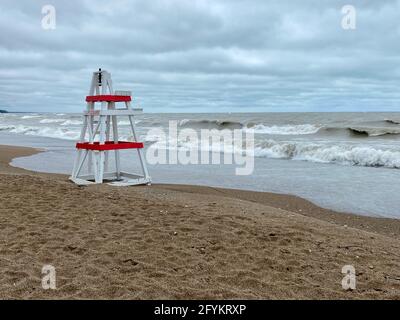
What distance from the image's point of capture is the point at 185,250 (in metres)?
5.17

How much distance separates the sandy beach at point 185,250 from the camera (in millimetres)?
4137

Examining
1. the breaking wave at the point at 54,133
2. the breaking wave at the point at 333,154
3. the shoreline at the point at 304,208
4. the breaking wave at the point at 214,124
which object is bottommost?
A: the shoreline at the point at 304,208

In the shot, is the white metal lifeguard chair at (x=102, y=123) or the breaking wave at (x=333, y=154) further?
the breaking wave at (x=333, y=154)

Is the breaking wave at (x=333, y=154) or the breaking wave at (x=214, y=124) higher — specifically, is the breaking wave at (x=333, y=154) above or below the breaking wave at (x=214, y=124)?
below

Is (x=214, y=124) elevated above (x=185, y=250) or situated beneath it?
elevated above

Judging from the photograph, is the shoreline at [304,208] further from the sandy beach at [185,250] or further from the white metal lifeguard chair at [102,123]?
the white metal lifeguard chair at [102,123]

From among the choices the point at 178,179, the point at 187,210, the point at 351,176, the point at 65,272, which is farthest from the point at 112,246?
the point at 351,176

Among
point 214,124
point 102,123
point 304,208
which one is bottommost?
point 304,208

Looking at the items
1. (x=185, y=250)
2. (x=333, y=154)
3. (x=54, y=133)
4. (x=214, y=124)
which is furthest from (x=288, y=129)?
(x=185, y=250)

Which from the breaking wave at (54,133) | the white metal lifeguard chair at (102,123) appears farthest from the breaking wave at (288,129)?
the white metal lifeguard chair at (102,123)

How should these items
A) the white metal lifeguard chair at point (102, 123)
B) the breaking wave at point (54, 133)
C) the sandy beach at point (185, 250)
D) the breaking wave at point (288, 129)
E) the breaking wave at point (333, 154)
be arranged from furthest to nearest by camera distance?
the breaking wave at point (288, 129)
the breaking wave at point (54, 133)
the breaking wave at point (333, 154)
the white metal lifeguard chair at point (102, 123)
the sandy beach at point (185, 250)

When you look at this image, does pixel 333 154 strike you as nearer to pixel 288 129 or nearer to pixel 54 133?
pixel 288 129

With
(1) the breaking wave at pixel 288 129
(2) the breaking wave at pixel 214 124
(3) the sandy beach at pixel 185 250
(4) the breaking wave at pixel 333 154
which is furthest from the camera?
(2) the breaking wave at pixel 214 124
